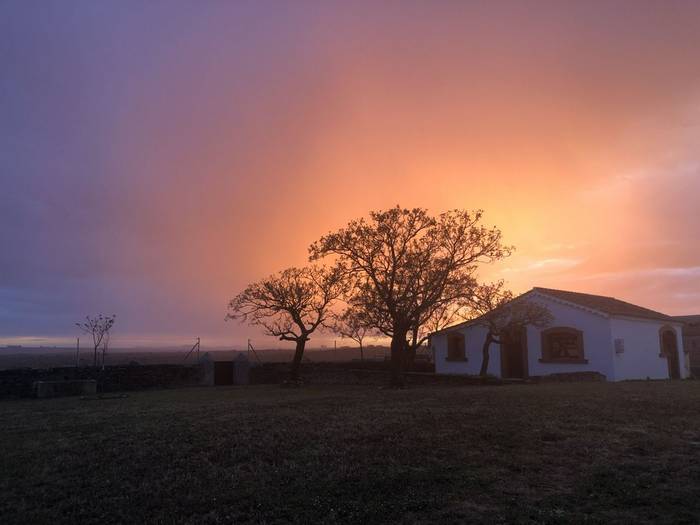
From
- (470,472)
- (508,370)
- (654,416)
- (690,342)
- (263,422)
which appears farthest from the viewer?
(690,342)

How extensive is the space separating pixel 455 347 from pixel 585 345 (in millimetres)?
10910

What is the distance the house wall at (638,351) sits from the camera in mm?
30656

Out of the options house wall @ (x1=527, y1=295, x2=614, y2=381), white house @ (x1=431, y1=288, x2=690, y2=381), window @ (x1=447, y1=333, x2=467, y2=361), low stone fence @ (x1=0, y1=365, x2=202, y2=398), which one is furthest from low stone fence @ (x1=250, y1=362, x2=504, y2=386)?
house wall @ (x1=527, y1=295, x2=614, y2=381)

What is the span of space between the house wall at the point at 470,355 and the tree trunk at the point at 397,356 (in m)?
11.4

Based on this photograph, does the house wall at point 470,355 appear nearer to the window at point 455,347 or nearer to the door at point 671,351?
the window at point 455,347

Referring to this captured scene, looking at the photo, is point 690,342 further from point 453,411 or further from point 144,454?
point 144,454

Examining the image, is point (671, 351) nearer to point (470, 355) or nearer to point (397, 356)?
point (470, 355)

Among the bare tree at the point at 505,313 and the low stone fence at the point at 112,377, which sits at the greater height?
the bare tree at the point at 505,313

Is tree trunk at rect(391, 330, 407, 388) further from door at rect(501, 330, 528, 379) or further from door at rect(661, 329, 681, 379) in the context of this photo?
door at rect(661, 329, 681, 379)

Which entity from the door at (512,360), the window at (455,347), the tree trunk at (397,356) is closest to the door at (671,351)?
the door at (512,360)

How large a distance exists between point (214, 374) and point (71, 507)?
3006 centimetres

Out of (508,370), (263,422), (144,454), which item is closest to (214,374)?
(508,370)

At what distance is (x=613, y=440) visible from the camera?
1059cm

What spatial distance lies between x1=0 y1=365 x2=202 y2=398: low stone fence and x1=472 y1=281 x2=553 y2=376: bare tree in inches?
776
